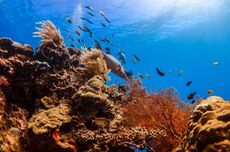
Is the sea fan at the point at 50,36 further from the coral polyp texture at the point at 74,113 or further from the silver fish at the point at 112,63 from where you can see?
the silver fish at the point at 112,63

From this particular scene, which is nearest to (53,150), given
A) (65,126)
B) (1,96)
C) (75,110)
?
(65,126)

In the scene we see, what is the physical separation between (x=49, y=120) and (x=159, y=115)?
2582 millimetres

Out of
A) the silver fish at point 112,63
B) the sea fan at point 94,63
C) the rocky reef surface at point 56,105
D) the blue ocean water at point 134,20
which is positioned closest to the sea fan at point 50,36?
the rocky reef surface at point 56,105

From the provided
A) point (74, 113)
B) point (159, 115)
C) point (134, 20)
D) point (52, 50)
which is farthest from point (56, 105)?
point (134, 20)

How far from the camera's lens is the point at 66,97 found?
17.9 ft

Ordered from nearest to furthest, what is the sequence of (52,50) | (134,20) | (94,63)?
(94,63)
(52,50)
(134,20)

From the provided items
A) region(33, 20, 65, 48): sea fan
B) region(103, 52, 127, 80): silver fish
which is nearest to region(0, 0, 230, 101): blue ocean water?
region(103, 52, 127, 80): silver fish

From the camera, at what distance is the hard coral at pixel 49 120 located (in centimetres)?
419

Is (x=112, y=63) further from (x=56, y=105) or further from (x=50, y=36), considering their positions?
(x=56, y=105)

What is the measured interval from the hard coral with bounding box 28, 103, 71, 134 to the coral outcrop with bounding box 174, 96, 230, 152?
6.89 feet

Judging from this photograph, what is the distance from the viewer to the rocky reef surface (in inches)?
170

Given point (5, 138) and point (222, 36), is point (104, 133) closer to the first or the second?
point (5, 138)

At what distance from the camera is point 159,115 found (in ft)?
19.1

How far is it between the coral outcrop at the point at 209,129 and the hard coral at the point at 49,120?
210 cm
